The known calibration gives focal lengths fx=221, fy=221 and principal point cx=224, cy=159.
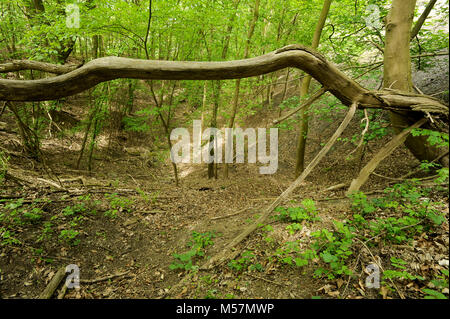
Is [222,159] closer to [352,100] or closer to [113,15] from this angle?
[113,15]

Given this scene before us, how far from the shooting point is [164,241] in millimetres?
4664

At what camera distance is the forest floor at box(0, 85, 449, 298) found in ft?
9.35

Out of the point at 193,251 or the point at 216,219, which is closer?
the point at 193,251

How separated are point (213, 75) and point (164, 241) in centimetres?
347

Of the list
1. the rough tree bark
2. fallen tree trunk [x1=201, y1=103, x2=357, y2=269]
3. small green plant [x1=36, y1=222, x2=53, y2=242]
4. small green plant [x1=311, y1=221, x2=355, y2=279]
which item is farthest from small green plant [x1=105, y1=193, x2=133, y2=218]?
the rough tree bark

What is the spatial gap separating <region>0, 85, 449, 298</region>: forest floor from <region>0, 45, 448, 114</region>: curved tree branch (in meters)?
1.70

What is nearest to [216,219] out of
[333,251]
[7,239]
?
[333,251]

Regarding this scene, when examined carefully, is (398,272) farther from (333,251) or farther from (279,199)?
(279,199)

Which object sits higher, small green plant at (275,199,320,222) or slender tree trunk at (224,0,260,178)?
slender tree trunk at (224,0,260,178)

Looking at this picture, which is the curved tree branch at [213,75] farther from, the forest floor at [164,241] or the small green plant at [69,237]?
the small green plant at [69,237]

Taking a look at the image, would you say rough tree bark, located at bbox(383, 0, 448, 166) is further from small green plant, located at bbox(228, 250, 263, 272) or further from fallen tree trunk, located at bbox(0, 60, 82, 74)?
fallen tree trunk, located at bbox(0, 60, 82, 74)

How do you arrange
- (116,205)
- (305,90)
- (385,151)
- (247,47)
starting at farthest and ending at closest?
1. (247,47)
2. (305,90)
3. (116,205)
4. (385,151)

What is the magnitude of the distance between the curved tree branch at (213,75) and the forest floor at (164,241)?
170cm
